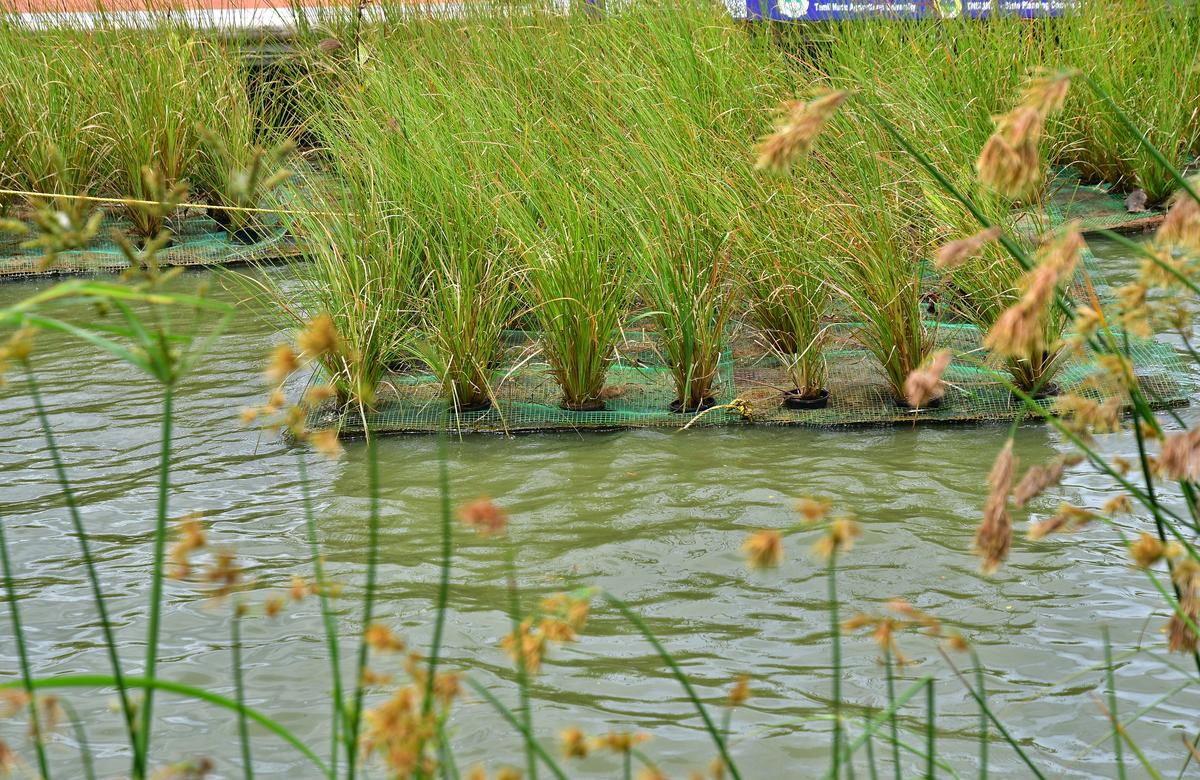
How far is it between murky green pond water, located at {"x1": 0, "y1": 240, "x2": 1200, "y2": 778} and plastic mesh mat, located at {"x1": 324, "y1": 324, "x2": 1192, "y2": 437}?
98mm

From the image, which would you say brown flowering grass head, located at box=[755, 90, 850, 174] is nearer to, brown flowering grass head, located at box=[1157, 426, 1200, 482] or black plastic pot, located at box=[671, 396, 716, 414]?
brown flowering grass head, located at box=[1157, 426, 1200, 482]

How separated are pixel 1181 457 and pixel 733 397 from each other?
3341mm

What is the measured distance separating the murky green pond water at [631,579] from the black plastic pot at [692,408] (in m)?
0.18

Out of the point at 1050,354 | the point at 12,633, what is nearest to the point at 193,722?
the point at 12,633

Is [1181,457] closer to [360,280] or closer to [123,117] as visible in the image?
[360,280]

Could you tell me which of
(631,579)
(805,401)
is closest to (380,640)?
(631,579)

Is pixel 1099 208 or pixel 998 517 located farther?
pixel 1099 208

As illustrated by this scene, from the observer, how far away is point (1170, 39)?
21.8 ft

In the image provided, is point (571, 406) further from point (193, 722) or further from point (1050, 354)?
point (193, 722)

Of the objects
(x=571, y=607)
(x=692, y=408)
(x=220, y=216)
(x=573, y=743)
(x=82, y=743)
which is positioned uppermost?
(x=220, y=216)

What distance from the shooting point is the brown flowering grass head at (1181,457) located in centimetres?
111

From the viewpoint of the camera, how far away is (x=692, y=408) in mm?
4395

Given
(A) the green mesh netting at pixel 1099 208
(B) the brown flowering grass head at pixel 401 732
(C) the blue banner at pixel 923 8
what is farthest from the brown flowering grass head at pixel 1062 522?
(C) the blue banner at pixel 923 8

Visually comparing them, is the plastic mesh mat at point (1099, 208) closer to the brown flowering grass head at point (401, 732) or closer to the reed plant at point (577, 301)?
the reed plant at point (577, 301)
